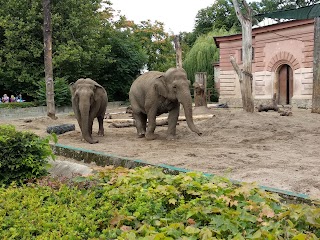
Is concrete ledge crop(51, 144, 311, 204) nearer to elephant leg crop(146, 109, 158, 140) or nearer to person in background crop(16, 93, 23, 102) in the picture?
elephant leg crop(146, 109, 158, 140)

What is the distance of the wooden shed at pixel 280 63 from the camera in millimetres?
23422

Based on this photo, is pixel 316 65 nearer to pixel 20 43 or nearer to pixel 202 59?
pixel 20 43

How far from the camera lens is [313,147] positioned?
8.63m

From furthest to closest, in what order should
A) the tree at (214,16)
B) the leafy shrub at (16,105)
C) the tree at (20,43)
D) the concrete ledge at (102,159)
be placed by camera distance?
the tree at (214,16), the tree at (20,43), the leafy shrub at (16,105), the concrete ledge at (102,159)

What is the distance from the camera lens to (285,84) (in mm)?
25594

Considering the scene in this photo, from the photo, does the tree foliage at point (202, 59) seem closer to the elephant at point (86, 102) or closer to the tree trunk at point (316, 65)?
the tree trunk at point (316, 65)

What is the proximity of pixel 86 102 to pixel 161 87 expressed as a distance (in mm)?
1818

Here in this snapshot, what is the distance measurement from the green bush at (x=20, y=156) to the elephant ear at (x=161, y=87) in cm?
492

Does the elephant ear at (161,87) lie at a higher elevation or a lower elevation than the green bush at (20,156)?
higher

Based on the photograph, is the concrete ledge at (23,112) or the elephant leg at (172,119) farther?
the concrete ledge at (23,112)

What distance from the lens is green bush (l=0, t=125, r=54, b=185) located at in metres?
5.00

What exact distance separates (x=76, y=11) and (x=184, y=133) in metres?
16.5

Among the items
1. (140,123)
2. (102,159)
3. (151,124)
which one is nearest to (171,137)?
(151,124)

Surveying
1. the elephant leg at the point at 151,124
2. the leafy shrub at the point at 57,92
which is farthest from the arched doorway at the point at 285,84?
the elephant leg at the point at 151,124
